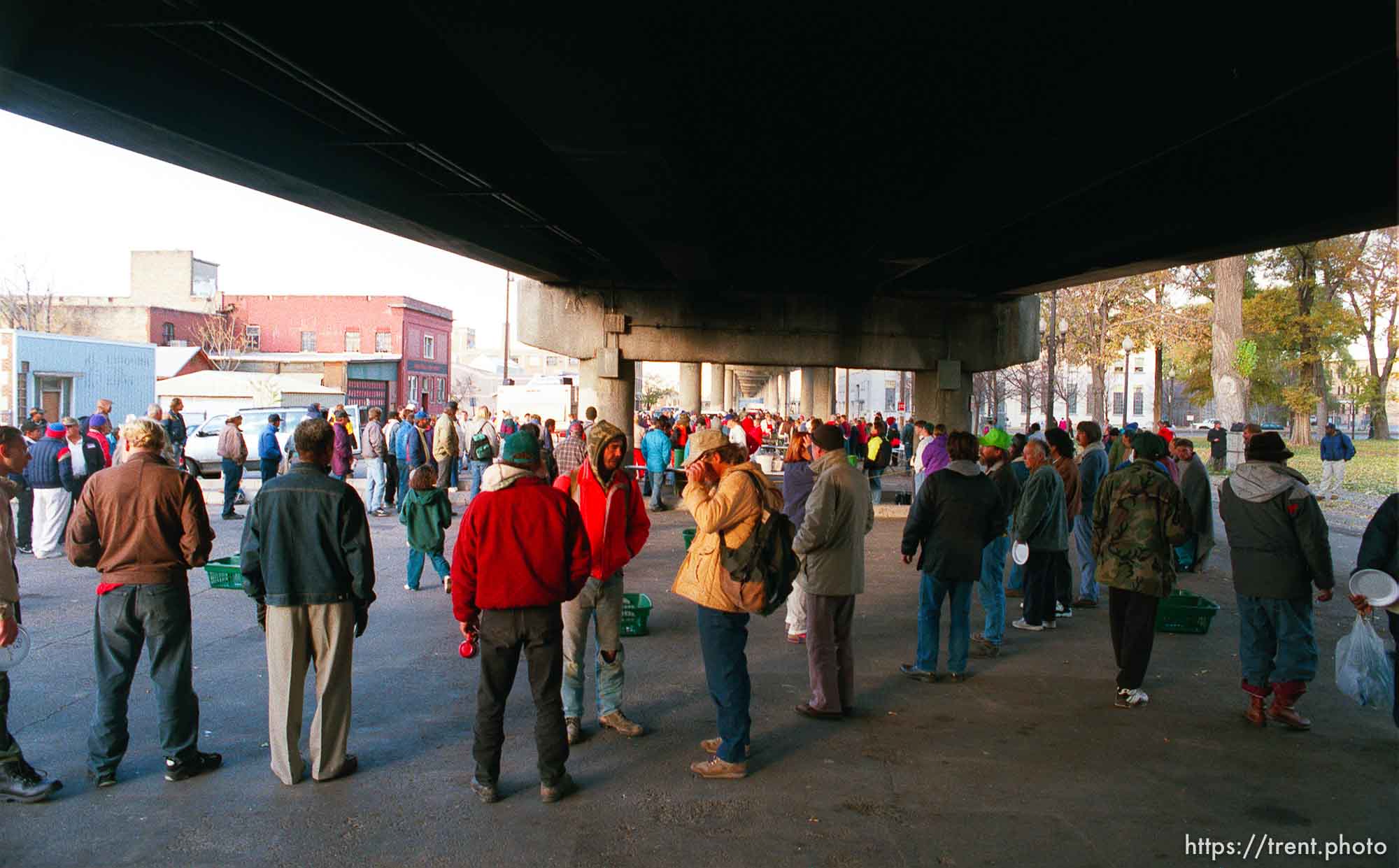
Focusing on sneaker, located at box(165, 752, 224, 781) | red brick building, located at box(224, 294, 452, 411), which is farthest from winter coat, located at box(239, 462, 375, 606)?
red brick building, located at box(224, 294, 452, 411)

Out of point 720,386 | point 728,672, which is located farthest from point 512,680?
point 720,386

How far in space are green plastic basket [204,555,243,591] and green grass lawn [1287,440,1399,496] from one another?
2099cm

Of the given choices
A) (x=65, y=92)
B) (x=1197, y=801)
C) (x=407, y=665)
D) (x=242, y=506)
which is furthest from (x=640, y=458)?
(x=1197, y=801)

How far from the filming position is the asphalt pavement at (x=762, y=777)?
188 inches

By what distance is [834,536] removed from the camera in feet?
22.3

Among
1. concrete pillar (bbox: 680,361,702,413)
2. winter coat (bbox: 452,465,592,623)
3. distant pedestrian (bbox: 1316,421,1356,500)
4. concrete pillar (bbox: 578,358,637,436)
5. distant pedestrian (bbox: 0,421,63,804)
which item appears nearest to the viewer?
distant pedestrian (bbox: 0,421,63,804)

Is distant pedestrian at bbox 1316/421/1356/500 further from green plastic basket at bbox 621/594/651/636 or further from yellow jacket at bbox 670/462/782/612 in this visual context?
yellow jacket at bbox 670/462/782/612

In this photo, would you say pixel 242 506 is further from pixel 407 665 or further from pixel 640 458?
pixel 407 665

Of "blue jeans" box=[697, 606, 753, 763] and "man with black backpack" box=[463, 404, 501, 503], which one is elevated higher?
"man with black backpack" box=[463, 404, 501, 503]

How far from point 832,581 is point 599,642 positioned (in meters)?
1.61

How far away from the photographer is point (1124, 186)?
11078 mm

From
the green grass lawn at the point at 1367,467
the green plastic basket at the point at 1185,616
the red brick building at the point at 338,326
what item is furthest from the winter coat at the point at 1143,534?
the red brick building at the point at 338,326

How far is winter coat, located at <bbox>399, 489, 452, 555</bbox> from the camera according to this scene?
35.2ft

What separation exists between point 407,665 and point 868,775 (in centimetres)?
405
